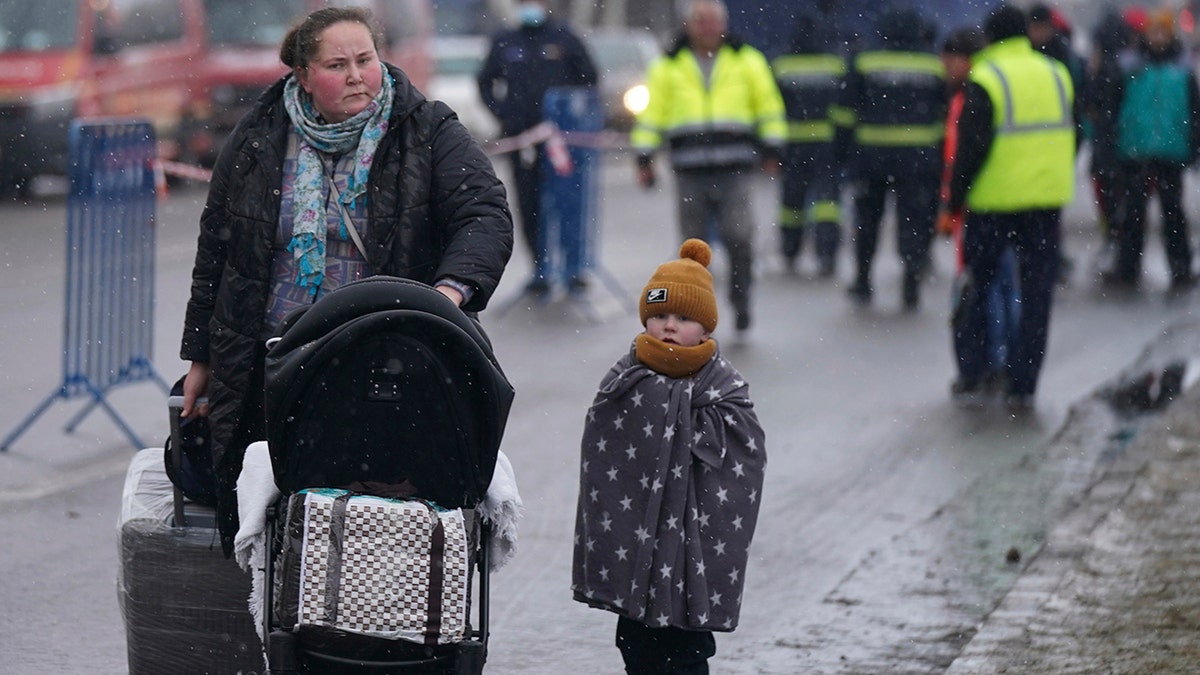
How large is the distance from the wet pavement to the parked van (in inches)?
481

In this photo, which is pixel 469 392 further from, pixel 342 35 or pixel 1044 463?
pixel 1044 463

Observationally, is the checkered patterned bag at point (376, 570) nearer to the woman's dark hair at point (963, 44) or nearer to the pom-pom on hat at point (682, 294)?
the pom-pom on hat at point (682, 294)

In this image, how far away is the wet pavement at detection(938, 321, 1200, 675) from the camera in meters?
5.62

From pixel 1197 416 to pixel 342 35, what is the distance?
612 centimetres

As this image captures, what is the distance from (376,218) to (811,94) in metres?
11.5

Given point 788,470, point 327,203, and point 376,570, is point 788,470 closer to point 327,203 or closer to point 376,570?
point 327,203

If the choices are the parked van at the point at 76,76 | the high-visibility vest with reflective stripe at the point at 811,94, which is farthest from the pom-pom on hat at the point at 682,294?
the parked van at the point at 76,76

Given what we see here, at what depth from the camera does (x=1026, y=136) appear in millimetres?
9883

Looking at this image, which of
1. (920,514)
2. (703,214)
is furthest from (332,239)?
(703,214)

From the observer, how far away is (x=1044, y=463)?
8.67m

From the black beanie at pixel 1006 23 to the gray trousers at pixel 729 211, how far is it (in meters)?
2.53

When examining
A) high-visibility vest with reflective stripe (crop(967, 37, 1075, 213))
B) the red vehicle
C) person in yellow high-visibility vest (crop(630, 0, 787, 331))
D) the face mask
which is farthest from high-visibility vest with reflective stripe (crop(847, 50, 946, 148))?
the red vehicle

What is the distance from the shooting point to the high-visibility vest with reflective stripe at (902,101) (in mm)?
13562

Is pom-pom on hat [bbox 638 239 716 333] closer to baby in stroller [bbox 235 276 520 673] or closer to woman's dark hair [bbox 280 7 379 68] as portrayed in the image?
baby in stroller [bbox 235 276 520 673]
